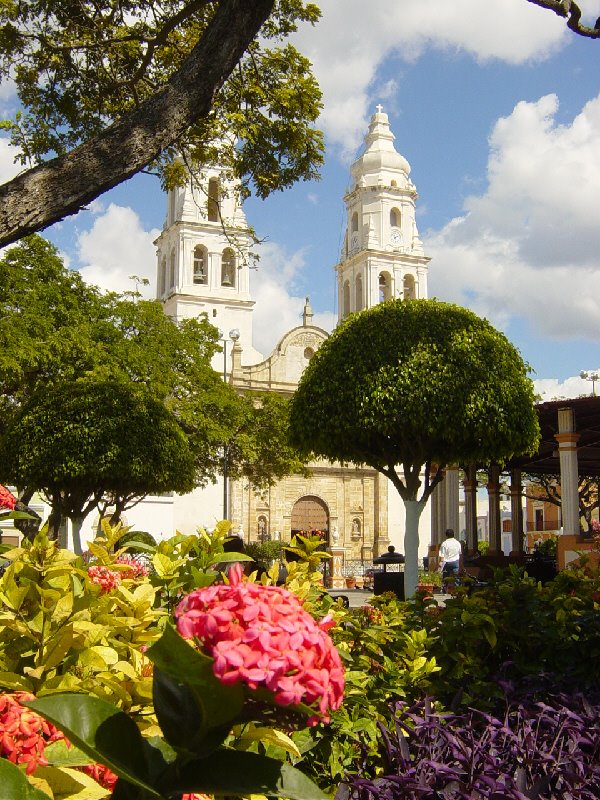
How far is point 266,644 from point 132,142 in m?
4.55

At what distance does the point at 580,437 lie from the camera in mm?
19969

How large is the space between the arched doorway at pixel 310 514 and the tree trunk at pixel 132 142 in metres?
38.5

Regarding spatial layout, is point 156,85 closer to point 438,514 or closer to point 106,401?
point 106,401

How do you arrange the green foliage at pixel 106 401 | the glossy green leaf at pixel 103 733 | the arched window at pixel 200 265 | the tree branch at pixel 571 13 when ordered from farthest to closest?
the arched window at pixel 200 265
the green foliage at pixel 106 401
the tree branch at pixel 571 13
the glossy green leaf at pixel 103 733

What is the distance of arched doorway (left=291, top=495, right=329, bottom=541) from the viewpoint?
43.1m

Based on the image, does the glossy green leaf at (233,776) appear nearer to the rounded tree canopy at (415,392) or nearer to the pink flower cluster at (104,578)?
the pink flower cluster at (104,578)

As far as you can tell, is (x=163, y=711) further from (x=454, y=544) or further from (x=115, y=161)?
(x=454, y=544)

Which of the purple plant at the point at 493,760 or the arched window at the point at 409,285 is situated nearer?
the purple plant at the point at 493,760

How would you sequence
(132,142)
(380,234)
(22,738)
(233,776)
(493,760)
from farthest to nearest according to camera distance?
(380,234) < (132,142) < (493,760) < (22,738) < (233,776)

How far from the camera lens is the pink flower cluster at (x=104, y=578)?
8.50 ft

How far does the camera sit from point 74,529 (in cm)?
1438

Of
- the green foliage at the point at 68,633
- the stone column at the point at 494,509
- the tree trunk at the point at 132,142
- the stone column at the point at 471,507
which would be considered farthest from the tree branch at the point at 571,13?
the stone column at the point at 471,507

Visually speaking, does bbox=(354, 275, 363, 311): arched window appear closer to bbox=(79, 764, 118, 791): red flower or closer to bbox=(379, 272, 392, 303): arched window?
bbox=(379, 272, 392, 303): arched window

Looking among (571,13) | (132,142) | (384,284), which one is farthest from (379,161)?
(132,142)
